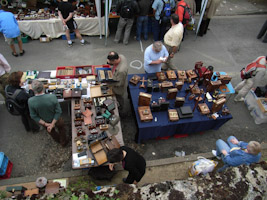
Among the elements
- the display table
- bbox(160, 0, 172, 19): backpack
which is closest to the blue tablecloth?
bbox(160, 0, 172, 19): backpack

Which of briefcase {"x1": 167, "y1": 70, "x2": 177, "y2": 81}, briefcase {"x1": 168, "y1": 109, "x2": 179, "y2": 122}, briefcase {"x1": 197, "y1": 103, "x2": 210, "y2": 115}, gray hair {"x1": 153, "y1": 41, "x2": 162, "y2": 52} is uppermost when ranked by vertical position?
gray hair {"x1": 153, "y1": 41, "x2": 162, "y2": 52}

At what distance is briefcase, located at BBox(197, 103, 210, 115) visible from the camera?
423 centimetres

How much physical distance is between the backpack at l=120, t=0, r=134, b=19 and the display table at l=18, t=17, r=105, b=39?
1.10 m

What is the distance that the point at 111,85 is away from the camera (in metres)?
4.38

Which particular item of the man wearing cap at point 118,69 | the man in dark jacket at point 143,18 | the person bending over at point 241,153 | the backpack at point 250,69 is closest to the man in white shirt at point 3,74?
the man wearing cap at point 118,69

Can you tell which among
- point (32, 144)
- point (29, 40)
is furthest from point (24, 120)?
point (29, 40)

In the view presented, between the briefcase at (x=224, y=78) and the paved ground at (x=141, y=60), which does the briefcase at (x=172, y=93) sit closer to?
the paved ground at (x=141, y=60)

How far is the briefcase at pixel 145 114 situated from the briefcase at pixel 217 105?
1.42 m

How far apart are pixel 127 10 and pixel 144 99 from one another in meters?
3.85

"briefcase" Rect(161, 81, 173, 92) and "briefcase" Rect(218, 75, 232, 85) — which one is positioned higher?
"briefcase" Rect(218, 75, 232, 85)

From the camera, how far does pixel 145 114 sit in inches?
162

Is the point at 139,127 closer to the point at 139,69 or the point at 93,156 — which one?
the point at 93,156

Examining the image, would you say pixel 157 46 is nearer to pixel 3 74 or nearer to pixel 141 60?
pixel 141 60

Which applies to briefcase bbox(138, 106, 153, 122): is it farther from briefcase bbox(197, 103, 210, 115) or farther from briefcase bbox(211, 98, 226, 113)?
briefcase bbox(211, 98, 226, 113)
